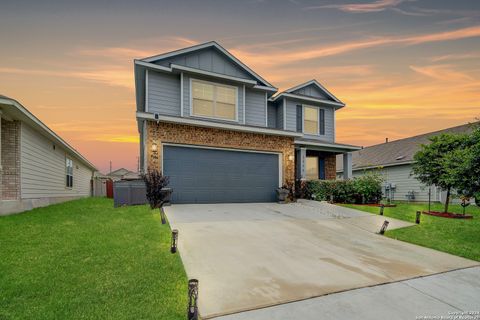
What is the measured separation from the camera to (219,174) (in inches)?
487

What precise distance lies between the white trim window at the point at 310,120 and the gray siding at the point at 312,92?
973 mm

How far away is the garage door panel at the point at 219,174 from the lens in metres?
11.5

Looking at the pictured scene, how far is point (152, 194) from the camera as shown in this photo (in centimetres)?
999

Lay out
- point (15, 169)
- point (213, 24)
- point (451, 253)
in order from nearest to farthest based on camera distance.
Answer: point (451, 253) → point (15, 169) → point (213, 24)

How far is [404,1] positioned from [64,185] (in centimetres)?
2087

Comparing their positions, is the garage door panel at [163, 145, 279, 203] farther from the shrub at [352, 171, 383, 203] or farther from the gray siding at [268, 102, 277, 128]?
the shrub at [352, 171, 383, 203]

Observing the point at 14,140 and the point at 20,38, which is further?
the point at 20,38

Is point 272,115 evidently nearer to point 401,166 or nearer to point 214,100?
point 214,100

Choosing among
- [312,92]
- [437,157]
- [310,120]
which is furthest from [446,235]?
[312,92]

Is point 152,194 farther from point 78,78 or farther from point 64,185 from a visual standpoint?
point 64,185

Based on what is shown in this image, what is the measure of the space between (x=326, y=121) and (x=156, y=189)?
13.0 m

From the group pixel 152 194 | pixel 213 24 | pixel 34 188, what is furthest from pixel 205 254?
pixel 213 24

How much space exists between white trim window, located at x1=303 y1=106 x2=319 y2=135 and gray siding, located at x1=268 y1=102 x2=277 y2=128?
1.95 meters

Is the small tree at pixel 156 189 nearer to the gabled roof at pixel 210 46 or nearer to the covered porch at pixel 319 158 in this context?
the gabled roof at pixel 210 46
